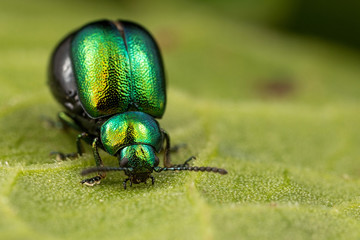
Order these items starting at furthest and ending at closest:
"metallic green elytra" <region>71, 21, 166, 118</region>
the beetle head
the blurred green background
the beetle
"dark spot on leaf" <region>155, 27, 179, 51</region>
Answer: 1. "dark spot on leaf" <region>155, 27, 179, 51</region>
2. "metallic green elytra" <region>71, 21, 166, 118</region>
3. the beetle
4. the beetle head
5. the blurred green background

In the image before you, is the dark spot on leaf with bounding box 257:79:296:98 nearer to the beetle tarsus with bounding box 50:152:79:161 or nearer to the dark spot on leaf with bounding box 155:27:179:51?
the dark spot on leaf with bounding box 155:27:179:51

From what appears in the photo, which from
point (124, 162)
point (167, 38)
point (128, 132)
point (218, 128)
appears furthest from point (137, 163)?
point (167, 38)

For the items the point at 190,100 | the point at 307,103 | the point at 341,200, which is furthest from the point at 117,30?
the point at 307,103

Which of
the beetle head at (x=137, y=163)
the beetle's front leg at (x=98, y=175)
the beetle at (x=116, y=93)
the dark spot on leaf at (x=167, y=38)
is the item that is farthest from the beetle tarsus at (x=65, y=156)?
the dark spot on leaf at (x=167, y=38)

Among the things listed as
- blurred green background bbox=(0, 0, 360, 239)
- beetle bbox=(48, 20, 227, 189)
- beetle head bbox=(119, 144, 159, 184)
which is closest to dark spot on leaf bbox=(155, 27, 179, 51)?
blurred green background bbox=(0, 0, 360, 239)

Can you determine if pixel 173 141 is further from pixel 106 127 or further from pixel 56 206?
pixel 56 206

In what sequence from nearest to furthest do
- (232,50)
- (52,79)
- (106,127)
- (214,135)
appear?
(106,127)
(52,79)
(214,135)
(232,50)
